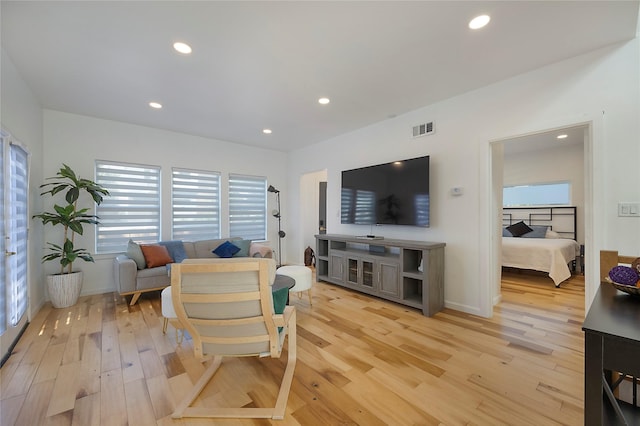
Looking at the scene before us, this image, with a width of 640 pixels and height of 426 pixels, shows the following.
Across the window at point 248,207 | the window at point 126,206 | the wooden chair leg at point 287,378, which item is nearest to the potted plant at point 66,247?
the window at point 126,206

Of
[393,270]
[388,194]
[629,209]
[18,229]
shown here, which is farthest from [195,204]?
[629,209]

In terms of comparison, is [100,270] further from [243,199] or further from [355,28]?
[355,28]

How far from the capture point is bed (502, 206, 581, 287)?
4.41 metres

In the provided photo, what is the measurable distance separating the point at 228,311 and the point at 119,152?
418 centimetres

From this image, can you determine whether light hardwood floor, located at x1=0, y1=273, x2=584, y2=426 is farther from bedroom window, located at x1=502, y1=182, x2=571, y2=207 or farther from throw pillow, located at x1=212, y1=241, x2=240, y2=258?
bedroom window, located at x1=502, y1=182, x2=571, y2=207

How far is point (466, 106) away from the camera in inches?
128

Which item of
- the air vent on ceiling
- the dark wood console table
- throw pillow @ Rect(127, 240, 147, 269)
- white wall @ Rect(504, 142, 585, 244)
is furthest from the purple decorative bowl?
white wall @ Rect(504, 142, 585, 244)

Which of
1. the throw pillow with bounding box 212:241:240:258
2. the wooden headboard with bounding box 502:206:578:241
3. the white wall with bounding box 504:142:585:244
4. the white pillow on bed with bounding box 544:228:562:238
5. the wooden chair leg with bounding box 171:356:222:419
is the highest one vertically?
the white wall with bounding box 504:142:585:244

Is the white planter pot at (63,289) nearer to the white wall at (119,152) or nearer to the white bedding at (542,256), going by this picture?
the white wall at (119,152)

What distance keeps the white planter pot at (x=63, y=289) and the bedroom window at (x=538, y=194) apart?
347 inches

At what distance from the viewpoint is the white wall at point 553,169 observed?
18.7ft

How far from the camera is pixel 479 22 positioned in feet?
6.69

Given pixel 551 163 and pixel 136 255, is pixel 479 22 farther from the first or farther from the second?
pixel 551 163

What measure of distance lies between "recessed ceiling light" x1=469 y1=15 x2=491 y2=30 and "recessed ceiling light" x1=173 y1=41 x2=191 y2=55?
2.35 metres
